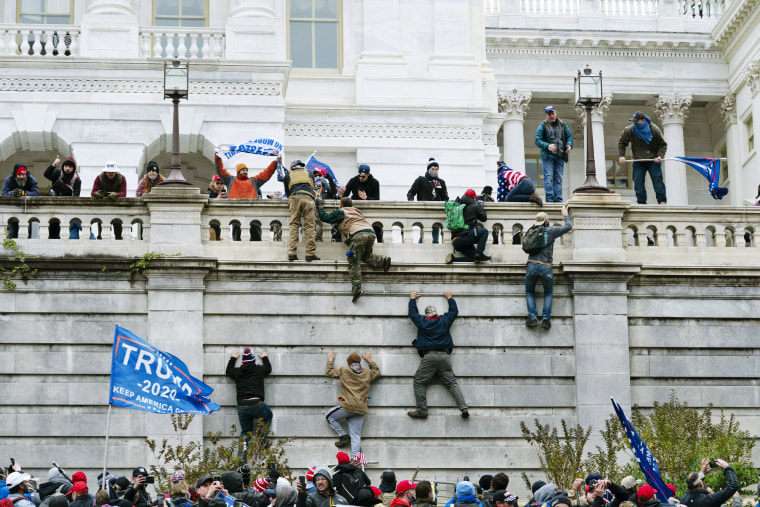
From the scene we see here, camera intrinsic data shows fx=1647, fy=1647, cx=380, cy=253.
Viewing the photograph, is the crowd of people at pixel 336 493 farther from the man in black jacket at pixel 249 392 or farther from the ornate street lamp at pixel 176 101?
the ornate street lamp at pixel 176 101

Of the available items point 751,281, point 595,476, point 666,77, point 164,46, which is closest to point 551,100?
point 666,77

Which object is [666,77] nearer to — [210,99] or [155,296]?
[210,99]

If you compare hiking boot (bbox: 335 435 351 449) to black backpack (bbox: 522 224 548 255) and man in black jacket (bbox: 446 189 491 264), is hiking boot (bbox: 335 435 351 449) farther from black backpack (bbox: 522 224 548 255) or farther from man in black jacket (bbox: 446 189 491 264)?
black backpack (bbox: 522 224 548 255)

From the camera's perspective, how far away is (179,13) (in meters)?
43.0

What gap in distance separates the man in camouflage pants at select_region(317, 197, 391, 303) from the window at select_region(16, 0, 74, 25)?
14.2 metres

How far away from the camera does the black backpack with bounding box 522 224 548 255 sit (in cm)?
3100

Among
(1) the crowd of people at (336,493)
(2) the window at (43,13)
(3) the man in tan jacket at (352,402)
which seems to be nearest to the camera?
(1) the crowd of people at (336,493)

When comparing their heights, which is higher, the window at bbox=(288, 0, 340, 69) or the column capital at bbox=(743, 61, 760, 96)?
the column capital at bbox=(743, 61, 760, 96)

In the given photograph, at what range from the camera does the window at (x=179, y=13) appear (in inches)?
1688

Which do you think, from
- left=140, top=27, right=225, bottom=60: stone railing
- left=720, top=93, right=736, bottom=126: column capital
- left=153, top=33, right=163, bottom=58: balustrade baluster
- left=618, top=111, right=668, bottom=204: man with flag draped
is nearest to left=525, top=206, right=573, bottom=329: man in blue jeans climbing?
left=618, top=111, right=668, bottom=204: man with flag draped

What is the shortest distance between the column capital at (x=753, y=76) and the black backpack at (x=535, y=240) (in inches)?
1225

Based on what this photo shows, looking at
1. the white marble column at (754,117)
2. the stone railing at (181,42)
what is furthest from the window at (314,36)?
the white marble column at (754,117)

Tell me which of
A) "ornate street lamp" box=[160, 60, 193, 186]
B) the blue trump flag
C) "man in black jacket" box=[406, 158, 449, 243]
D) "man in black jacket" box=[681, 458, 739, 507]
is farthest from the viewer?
"man in black jacket" box=[406, 158, 449, 243]

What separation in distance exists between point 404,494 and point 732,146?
4415 cm
